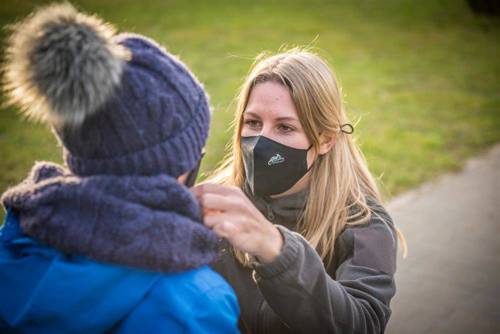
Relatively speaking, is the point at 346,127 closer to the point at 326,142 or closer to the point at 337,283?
the point at 326,142

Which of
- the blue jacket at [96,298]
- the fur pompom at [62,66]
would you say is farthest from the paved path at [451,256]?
the fur pompom at [62,66]

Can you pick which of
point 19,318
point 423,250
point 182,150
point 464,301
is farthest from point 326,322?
point 423,250

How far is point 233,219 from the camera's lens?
1.51 m

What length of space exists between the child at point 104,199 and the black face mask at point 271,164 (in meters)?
1.03

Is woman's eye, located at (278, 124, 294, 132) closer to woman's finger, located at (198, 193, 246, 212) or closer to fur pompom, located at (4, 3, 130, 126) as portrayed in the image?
woman's finger, located at (198, 193, 246, 212)

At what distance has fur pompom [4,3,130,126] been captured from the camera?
123cm

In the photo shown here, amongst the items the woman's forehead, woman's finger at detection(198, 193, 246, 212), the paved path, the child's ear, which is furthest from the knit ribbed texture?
the paved path

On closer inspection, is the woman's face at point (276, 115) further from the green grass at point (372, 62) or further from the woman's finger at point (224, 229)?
the green grass at point (372, 62)

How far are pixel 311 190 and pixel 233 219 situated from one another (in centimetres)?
102

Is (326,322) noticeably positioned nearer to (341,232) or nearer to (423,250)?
(341,232)

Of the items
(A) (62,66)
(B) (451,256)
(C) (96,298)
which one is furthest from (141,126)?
(B) (451,256)

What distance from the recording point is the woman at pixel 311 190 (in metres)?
2.06

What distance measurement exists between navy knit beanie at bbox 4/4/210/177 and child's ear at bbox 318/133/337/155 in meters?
1.18

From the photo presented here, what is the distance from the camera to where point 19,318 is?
131cm
